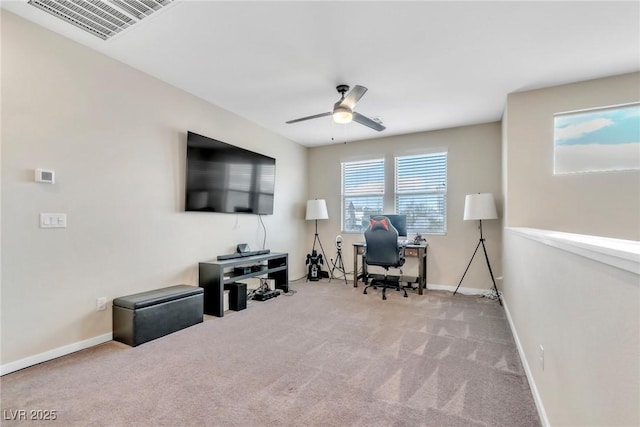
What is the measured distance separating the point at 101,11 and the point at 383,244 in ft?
12.9

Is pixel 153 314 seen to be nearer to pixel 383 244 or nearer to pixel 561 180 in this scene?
pixel 383 244

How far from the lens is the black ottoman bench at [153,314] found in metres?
2.69

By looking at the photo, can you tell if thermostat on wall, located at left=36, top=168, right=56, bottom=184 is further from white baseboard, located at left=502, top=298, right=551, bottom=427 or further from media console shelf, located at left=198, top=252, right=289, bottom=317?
white baseboard, located at left=502, top=298, right=551, bottom=427

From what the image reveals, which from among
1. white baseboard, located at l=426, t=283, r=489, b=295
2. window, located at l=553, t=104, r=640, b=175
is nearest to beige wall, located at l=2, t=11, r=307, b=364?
white baseboard, located at l=426, t=283, r=489, b=295

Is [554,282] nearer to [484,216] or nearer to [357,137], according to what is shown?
[484,216]

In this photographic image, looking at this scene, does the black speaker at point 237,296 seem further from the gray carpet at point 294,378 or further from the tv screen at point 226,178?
the tv screen at point 226,178

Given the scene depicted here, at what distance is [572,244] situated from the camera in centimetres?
125

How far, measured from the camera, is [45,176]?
243 cm

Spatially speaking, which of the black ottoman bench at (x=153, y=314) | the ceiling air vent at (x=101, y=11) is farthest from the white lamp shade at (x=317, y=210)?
the ceiling air vent at (x=101, y=11)

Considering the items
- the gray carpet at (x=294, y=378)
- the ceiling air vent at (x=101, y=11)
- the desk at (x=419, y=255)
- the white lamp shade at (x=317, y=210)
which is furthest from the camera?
the white lamp shade at (x=317, y=210)

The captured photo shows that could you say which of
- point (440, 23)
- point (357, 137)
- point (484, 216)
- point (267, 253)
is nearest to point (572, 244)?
point (440, 23)

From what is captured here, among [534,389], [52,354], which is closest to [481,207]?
[534,389]

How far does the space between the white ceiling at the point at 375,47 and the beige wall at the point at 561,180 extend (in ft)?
0.63

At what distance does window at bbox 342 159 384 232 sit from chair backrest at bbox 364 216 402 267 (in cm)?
116
